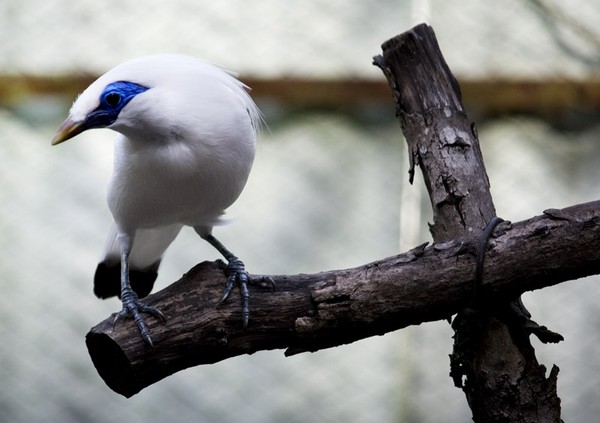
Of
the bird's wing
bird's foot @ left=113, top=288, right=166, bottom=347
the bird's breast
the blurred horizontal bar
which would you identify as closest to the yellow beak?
the bird's breast

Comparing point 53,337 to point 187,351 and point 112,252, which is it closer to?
point 112,252

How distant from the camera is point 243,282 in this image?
164 cm

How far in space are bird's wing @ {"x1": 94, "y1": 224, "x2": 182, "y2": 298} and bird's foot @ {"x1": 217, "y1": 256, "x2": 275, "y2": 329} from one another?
362 millimetres

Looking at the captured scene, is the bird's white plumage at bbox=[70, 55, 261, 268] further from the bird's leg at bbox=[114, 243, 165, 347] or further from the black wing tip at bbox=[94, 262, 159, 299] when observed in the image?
the black wing tip at bbox=[94, 262, 159, 299]

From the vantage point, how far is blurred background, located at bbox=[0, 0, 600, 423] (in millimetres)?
2996

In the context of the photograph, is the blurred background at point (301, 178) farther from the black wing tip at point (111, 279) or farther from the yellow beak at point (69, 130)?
the yellow beak at point (69, 130)

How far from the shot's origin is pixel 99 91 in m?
1.54

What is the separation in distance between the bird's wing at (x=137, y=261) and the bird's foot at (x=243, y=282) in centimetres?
36

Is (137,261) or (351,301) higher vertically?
(137,261)

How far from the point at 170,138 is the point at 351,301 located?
0.43 metres

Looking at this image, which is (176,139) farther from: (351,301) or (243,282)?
(351,301)

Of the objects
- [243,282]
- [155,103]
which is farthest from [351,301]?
[155,103]

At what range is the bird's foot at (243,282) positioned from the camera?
158 cm

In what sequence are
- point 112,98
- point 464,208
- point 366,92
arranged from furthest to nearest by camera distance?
point 366,92 < point 464,208 < point 112,98
